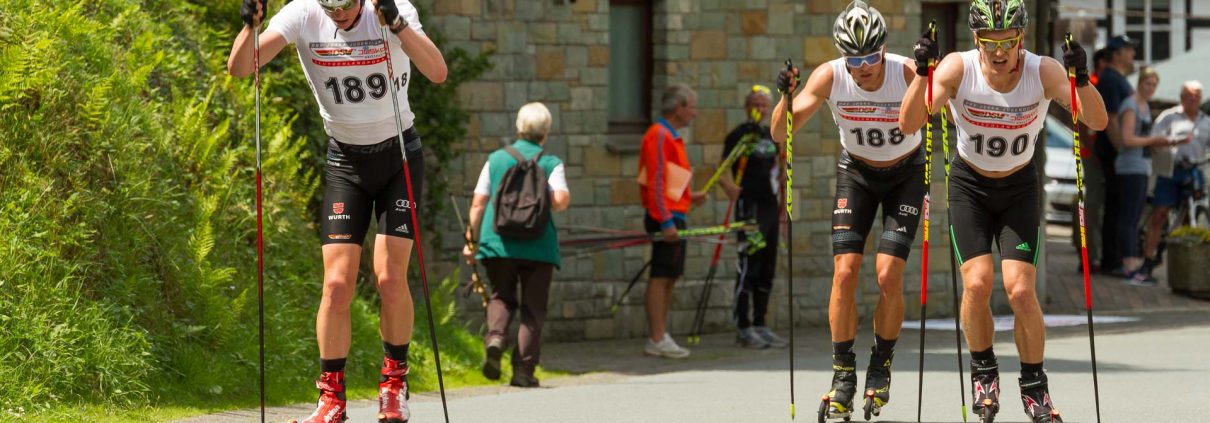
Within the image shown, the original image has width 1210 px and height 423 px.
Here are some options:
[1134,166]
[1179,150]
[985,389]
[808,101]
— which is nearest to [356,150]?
[808,101]

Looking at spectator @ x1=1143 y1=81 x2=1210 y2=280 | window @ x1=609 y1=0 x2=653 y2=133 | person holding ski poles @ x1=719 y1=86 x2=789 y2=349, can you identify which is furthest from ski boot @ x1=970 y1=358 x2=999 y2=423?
spectator @ x1=1143 y1=81 x2=1210 y2=280

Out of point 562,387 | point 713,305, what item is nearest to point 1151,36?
point 713,305

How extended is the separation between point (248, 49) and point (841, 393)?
3228 millimetres

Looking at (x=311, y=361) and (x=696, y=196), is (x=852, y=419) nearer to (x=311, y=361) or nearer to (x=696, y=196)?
(x=311, y=361)

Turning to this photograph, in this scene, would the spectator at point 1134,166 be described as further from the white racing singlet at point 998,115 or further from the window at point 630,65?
the white racing singlet at point 998,115

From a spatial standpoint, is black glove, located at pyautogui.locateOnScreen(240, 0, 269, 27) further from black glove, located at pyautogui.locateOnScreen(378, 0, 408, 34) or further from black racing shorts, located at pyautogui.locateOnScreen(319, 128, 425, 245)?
black racing shorts, located at pyautogui.locateOnScreen(319, 128, 425, 245)

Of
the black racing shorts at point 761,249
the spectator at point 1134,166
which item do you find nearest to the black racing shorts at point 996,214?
the black racing shorts at point 761,249

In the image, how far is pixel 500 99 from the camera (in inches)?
569

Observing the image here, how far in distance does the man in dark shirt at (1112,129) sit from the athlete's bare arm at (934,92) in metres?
10.4

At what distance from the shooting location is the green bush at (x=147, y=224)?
925 centimetres

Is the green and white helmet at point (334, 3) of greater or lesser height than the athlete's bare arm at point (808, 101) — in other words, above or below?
above

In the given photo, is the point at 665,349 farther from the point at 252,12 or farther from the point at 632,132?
the point at 252,12

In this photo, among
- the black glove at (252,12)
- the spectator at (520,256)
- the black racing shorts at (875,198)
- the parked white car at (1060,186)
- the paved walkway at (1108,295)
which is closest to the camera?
the black glove at (252,12)

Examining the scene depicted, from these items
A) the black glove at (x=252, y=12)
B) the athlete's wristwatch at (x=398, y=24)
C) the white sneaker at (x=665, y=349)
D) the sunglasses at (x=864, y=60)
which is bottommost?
the white sneaker at (x=665, y=349)
